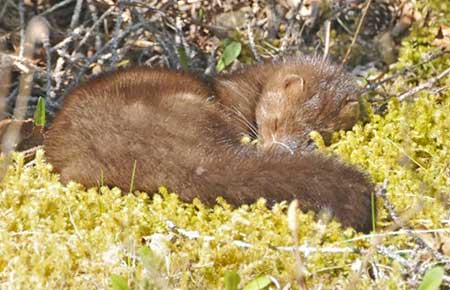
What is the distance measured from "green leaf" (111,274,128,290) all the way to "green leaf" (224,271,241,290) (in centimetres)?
31

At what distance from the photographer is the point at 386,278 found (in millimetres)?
2932

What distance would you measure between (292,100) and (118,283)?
218 cm

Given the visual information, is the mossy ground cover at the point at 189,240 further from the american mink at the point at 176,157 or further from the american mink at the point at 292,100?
the american mink at the point at 292,100

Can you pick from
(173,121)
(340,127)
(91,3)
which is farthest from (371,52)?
(173,121)

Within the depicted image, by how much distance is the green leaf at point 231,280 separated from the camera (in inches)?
107

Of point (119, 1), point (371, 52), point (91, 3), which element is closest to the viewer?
point (119, 1)

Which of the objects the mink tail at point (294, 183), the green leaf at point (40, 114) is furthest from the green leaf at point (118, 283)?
the green leaf at point (40, 114)

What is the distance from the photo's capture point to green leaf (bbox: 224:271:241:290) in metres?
2.71

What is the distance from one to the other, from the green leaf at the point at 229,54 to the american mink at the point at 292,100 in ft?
1.48

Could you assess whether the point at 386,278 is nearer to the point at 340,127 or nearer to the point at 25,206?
the point at 25,206

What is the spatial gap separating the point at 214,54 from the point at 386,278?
114 inches

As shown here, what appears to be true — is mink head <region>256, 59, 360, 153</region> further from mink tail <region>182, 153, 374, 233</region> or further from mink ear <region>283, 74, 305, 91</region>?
mink tail <region>182, 153, 374, 233</region>

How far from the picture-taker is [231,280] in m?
2.72

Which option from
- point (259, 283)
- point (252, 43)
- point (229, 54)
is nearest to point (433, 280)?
point (259, 283)
